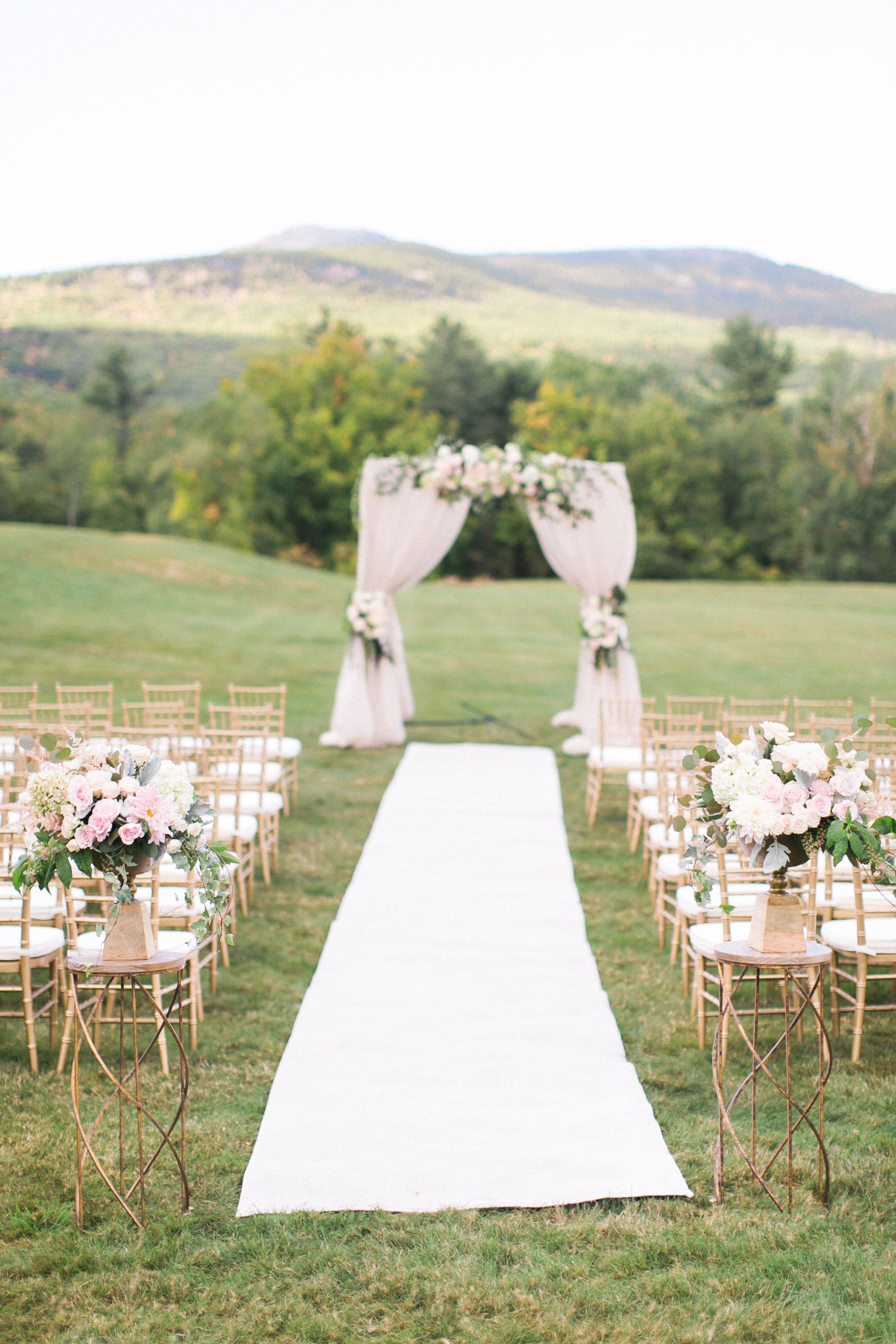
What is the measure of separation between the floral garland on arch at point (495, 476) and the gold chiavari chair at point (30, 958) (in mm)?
7868

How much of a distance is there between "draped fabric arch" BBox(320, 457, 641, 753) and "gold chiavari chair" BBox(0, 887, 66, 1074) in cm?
746

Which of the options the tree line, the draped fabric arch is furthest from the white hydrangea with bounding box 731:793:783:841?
the tree line

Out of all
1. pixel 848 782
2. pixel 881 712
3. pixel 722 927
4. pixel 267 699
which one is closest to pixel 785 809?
pixel 848 782

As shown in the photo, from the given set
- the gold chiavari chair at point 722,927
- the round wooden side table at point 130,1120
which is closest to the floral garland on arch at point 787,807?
the gold chiavari chair at point 722,927

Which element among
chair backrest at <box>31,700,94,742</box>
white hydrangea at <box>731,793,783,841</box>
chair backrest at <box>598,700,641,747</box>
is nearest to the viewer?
white hydrangea at <box>731,793,783,841</box>

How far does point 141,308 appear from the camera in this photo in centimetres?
7488

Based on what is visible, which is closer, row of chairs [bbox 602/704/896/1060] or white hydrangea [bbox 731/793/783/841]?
white hydrangea [bbox 731/793/783/841]

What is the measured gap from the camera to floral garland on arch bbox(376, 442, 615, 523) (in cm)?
1216

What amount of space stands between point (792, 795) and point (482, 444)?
37.0 meters

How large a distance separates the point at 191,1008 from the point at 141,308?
77.1 metres

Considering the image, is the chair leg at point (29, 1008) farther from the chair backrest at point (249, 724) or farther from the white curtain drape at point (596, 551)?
the white curtain drape at point (596, 551)

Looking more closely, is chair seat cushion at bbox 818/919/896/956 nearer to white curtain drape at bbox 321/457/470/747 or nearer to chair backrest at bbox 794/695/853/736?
chair backrest at bbox 794/695/853/736

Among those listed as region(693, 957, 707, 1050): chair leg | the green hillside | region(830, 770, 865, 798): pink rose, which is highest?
the green hillside

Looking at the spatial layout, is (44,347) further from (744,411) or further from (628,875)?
(628,875)
